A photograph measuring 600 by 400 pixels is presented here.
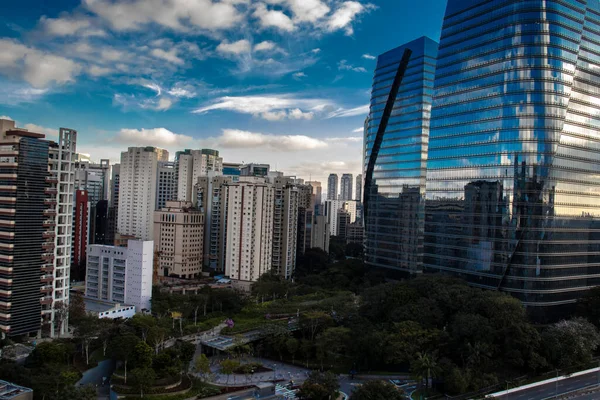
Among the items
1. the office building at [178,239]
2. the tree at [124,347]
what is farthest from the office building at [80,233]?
the tree at [124,347]

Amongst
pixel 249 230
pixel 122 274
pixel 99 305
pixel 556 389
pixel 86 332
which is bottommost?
pixel 556 389

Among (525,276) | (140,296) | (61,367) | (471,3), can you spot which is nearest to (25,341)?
(61,367)

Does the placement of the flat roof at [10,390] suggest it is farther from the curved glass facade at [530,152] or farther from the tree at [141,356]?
the curved glass facade at [530,152]

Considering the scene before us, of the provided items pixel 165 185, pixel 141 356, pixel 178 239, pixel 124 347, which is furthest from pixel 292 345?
pixel 165 185

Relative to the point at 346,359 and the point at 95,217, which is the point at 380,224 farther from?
the point at 95,217

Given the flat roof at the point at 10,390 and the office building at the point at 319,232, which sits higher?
the office building at the point at 319,232

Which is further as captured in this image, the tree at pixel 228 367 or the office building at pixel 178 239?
the office building at pixel 178 239

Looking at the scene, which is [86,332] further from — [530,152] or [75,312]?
[530,152]

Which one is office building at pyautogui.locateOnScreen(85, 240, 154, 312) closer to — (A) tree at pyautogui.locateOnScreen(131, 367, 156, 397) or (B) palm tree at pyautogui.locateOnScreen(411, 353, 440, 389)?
(A) tree at pyautogui.locateOnScreen(131, 367, 156, 397)
